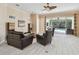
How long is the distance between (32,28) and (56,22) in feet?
21.3

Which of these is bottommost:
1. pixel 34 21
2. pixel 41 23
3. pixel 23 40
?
pixel 23 40

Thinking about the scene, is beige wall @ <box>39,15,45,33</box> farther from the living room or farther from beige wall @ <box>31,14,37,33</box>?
the living room

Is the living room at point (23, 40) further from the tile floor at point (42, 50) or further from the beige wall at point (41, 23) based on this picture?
the beige wall at point (41, 23)

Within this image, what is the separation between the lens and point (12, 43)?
6051 millimetres

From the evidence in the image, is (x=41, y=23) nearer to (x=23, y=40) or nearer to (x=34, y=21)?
(x=34, y=21)

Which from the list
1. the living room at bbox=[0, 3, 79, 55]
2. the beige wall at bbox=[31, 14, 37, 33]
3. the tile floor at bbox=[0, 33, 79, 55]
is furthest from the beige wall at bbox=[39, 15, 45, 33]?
the tile floor at bbox=[0, 33, 79, 55]

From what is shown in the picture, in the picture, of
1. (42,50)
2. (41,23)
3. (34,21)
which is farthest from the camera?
(41,23)

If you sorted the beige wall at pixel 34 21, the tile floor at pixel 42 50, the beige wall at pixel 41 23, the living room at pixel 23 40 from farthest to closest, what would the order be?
the beige wall at pixel 41 23, the beige wall at pixel 34 21, the living room at pixel 23 40, the tile floor at pixel 42 50

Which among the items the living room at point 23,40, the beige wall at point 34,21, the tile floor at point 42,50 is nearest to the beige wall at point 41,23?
the beige wall at point 34,21

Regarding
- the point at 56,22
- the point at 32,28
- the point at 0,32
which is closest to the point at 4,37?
the point at 0,32

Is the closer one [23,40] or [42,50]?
[42,50]

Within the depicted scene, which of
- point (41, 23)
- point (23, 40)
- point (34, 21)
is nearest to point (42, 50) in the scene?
point (23, 40)

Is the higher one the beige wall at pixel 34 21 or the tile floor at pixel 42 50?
the beige wall at pixel 34 21

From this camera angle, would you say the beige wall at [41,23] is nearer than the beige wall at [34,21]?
No
